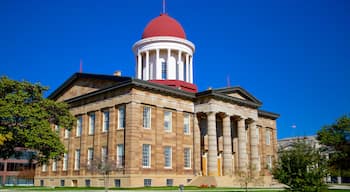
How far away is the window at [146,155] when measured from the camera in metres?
39.0

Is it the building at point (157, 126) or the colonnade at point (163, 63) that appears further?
the colonnade at point (163, 63)

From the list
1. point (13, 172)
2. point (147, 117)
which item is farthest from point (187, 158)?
point (13, 172)

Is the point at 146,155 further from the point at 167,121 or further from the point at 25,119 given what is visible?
the point at 25,119

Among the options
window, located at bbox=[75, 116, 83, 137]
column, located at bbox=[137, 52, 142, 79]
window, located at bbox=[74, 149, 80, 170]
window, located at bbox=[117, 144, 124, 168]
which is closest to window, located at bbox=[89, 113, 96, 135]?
window, located at bbox=[75, 116, 83, 137]

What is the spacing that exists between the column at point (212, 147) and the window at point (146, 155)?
6.72 m

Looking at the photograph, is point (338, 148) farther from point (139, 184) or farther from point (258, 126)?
point (139, 184)

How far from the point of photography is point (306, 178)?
790 inches

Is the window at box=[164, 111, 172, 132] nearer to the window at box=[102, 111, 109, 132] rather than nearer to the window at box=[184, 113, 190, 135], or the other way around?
the window at box=[184, 113, 190, 135]

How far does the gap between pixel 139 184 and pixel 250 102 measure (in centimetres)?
1855

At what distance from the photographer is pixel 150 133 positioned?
3994cm

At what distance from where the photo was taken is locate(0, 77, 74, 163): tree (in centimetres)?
3272

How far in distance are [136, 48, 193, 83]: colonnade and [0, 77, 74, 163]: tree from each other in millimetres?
18323

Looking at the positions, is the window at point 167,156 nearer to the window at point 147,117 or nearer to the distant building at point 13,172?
the window at point 147,117

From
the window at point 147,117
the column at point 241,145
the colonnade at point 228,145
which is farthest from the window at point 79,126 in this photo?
the column at point 241,145
